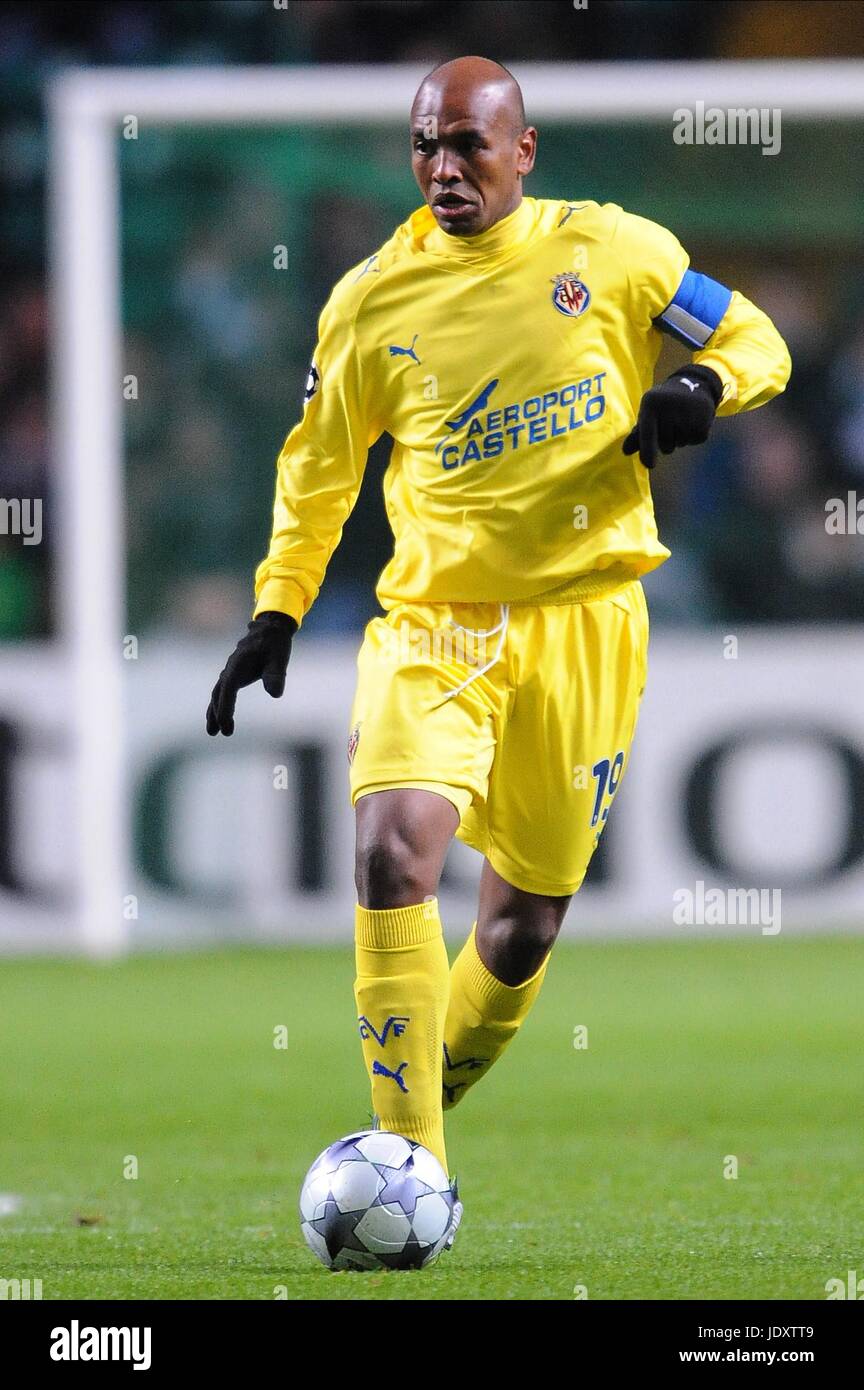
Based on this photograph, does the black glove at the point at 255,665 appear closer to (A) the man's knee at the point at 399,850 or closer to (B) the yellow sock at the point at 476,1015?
(A) the man's knee at the point at 399,850

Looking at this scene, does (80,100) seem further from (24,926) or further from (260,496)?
(24,926)

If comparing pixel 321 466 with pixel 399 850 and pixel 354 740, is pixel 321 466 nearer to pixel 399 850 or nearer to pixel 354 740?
pixel 354 740

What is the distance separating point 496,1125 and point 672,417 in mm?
2651

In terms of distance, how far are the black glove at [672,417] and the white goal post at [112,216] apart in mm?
5812

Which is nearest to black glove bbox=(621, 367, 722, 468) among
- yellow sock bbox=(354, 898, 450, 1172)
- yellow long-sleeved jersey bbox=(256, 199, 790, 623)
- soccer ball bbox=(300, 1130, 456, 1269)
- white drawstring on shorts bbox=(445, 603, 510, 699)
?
yellow long-sleeved jersey bbox=(256, 199, 790, 623)

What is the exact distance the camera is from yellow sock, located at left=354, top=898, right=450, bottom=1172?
440 cm

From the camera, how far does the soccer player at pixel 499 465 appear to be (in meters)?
4.60

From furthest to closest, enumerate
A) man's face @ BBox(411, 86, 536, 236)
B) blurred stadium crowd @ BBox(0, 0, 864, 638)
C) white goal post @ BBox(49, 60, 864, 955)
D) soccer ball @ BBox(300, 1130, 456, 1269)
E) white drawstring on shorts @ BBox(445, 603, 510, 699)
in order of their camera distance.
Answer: blurred stadium crowd @ BBox(0, 0, 864, 638) → white goal post @ BBox(49, 60, 864, 955) → white drawstring on shorts @ BBox(445, 603, 510, 699) → man's face @ BBox(411, 86, 536, 236) → soccer ball @ BBox(300, 1130, 456, 1269)

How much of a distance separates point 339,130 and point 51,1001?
4.08m

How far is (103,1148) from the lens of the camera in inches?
244

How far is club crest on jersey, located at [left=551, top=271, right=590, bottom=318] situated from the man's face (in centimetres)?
19

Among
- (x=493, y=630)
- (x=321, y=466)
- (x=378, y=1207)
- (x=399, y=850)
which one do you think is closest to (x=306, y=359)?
(x=321, y=466)

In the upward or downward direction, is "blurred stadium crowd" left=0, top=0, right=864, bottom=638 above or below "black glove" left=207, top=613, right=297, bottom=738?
above

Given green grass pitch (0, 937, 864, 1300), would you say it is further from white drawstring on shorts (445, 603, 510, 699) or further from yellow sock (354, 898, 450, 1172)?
white drawstring on shorts (445, 603, 510, 699)
